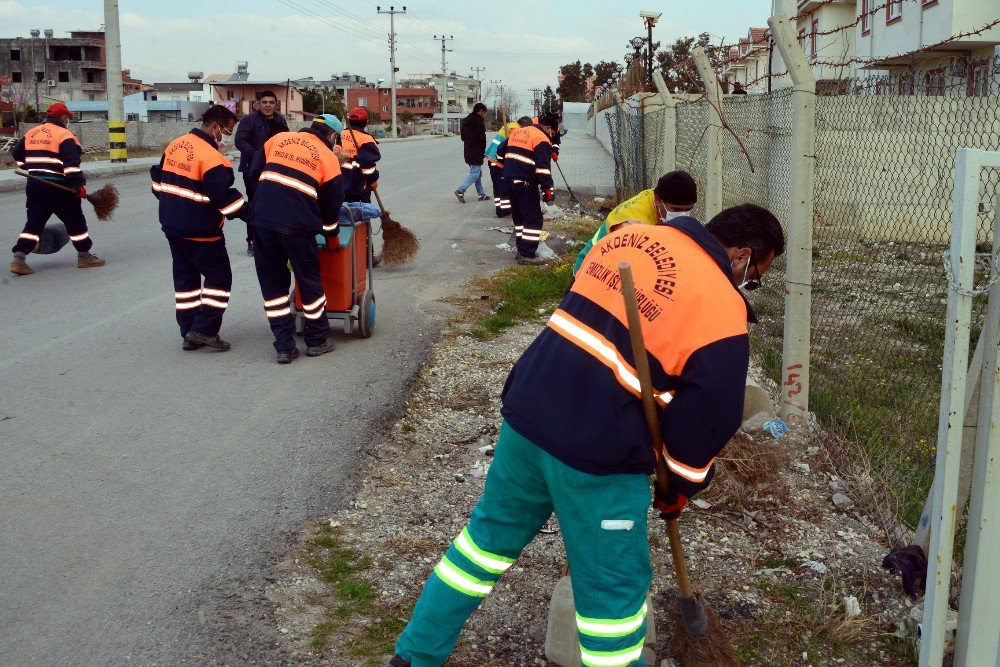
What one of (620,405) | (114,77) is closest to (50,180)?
(620,405)

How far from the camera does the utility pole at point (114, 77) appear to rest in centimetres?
2503

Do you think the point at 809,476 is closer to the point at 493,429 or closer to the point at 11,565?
the point at 493,429

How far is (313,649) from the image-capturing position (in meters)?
3.40

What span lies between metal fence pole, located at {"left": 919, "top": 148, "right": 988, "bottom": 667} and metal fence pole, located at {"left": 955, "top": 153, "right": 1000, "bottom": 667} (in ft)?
0.18

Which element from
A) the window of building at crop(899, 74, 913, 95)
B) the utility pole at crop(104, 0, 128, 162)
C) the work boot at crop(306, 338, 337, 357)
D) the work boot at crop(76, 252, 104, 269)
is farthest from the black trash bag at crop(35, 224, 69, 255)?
the utility pole at crop(104, 0, 128, 162)

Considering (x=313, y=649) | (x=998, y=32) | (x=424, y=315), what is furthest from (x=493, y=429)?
(x=998, y=32)

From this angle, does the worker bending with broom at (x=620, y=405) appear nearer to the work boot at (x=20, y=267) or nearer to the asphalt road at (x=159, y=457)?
the asphalt road at (x=159, y=457)

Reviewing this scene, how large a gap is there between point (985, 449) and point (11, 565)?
362cm

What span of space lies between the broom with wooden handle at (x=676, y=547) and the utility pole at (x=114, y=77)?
979 inches

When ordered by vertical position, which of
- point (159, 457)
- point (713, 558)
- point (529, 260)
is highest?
point (529, 260)

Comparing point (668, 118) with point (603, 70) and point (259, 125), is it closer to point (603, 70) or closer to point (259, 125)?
point (259, 125)

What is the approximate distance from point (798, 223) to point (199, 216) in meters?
4.30

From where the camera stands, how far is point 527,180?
11422 mm

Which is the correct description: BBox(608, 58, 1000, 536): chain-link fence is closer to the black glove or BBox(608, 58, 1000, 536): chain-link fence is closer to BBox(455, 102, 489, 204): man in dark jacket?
the black glove
